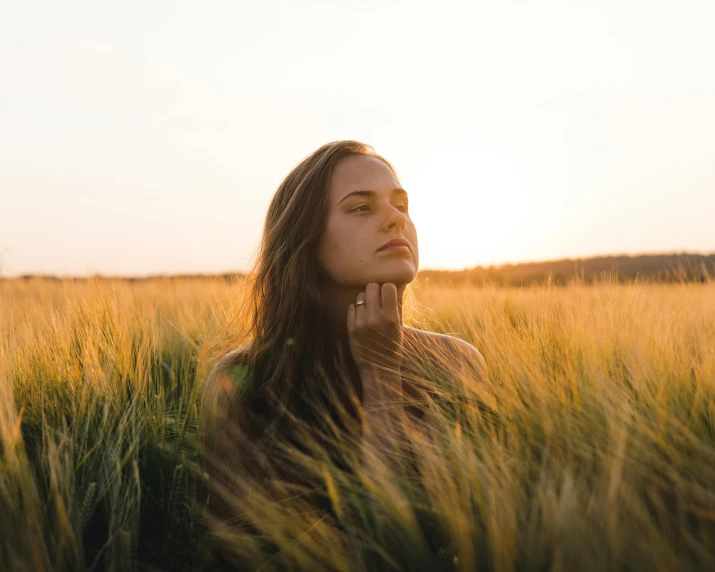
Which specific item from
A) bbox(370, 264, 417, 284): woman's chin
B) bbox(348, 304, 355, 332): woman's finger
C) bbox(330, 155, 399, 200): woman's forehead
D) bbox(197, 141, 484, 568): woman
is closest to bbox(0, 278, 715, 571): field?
bbox(197, 141, 484, 568): woman

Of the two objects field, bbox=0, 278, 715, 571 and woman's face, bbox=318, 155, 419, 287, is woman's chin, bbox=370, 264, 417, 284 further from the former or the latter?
field, bbox=0, 278, 715, 571

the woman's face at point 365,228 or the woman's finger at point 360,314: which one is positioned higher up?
the woman's face at point 365,228

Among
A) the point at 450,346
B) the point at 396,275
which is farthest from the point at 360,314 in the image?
the point at 450,346

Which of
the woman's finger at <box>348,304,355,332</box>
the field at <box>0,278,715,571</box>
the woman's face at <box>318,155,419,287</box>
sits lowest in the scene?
the field at <box>0,278,715,571</box>

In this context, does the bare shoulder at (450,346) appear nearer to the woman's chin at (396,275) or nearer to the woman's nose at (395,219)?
the woman's chin at (396,275)

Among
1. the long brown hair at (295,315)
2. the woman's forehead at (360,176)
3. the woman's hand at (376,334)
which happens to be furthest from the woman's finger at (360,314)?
the woman's forehead at (360,176)

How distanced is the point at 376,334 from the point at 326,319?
14.1 inches

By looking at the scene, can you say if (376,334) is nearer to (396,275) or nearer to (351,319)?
(351,319)

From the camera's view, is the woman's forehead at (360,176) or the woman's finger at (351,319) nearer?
the woman's finger at (351,319)

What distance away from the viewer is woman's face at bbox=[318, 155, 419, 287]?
209cm

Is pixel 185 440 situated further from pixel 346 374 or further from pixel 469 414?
pixel 469 414

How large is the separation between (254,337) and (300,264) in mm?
410

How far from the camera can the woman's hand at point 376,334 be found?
6.40 feet

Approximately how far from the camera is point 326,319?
2.31 m
